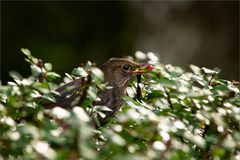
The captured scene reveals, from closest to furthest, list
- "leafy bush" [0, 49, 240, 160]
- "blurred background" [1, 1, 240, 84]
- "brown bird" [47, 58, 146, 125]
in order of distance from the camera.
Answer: "leafy bush" [0, 49, 240, 160] → "brown bird" [47, 58, 146, 125] → "blurred background" [1, 1, 240, 84]

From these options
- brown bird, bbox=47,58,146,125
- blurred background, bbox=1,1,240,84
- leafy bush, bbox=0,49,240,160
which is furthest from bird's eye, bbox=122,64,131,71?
blurred background, bbox=1,1,240,84

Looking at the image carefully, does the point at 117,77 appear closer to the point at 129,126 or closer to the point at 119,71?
the point at 119,71

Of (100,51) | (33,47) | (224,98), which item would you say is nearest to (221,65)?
(100,51)

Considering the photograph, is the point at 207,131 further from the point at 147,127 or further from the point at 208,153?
the point at 147,127

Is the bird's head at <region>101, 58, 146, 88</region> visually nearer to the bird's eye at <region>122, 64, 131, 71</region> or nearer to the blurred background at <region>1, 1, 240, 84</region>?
the bird's eye at <region>122, 64, 131, 71</region>

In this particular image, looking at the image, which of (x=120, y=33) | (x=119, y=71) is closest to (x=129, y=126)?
(x=119, y=71)

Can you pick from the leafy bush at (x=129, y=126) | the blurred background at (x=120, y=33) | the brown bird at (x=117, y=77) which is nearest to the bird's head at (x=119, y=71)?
the brown bird at (x=117, y=77)

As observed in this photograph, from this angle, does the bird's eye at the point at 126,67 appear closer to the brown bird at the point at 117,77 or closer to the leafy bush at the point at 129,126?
the brown bird at the point at 117,77
